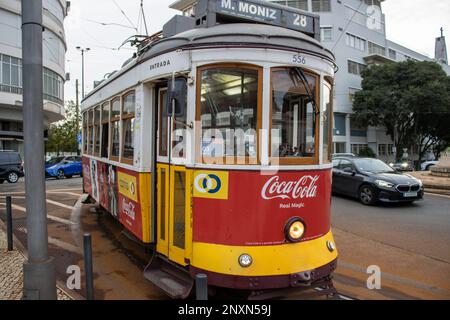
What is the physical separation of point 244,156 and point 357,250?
396 centimetres

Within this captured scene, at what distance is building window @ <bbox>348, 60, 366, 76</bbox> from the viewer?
40.4m

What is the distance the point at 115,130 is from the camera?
6238 mm

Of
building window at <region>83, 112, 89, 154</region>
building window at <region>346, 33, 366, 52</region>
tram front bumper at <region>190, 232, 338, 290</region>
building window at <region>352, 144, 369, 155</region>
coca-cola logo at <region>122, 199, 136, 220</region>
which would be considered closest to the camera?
tram front bumper at <region>190, 232, 338, 290</region>

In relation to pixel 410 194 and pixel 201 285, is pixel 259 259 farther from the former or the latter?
pixel 410 194

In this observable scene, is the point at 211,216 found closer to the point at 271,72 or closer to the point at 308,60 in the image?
the point at 271,72

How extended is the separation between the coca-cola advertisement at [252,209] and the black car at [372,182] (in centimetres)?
793

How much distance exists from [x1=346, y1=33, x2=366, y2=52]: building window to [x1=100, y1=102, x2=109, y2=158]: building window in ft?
124

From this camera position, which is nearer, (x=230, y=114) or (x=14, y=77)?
(x=230, y=114)

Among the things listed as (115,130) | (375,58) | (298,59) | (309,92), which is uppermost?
(375,58)

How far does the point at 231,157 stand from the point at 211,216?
0.66m

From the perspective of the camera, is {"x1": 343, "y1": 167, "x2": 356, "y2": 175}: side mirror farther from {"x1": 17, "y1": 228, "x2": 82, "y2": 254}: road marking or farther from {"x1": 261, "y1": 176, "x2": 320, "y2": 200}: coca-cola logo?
{"x1": 17, "y1": 228, "x2": 82, "y2": 254}: road marking

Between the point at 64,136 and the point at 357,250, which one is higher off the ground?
the point at 64,136

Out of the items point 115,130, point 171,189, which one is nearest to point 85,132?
point 115,130

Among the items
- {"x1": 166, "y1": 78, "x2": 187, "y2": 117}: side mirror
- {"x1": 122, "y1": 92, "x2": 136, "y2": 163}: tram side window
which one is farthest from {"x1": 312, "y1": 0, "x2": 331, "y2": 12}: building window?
{"x1": 166, "y1": 78, "x2": 187, "y2": 117}: side mirror
